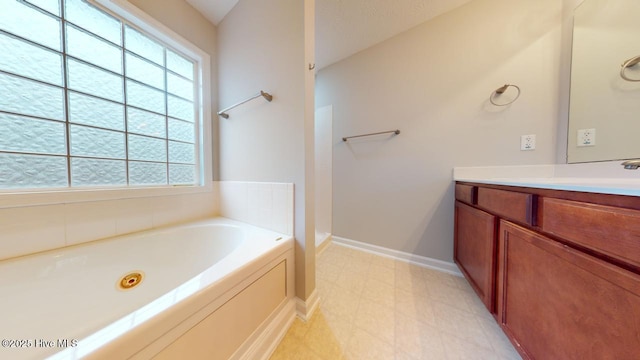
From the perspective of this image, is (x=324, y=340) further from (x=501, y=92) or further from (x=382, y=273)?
(x=501, y=92)

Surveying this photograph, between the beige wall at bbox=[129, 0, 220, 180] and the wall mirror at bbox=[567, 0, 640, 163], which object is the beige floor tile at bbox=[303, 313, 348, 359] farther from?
the wall mirror at bbox=[567, 0, 640, 163]

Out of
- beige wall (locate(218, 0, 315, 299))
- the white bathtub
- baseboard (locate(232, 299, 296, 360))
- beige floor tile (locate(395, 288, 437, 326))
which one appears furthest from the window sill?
beige floor tile (locate(395, 288, 437, 326))

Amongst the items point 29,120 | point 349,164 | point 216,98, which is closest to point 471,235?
point 349,164

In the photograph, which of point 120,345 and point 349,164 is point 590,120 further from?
point 120,345

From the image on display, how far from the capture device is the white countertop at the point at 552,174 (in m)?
0.72

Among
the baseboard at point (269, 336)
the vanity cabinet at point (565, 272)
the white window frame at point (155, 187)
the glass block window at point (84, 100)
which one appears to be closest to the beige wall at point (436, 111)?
the vanity cabinet at point (565, 272)

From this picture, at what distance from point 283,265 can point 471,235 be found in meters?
1.22

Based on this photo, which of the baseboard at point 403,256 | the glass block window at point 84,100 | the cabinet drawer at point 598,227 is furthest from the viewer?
the baseboard at point 403,256

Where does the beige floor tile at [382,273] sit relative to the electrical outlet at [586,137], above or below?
below

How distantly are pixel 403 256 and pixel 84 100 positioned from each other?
2.54m

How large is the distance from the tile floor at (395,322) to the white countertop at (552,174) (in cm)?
81

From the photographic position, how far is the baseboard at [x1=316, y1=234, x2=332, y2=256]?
1794 millimetres

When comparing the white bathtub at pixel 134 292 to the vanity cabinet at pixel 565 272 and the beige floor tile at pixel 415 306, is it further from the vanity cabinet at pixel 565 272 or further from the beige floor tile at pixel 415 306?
the vanity cabinet at pixel 565 272

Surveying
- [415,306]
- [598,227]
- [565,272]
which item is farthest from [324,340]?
[598,227]
